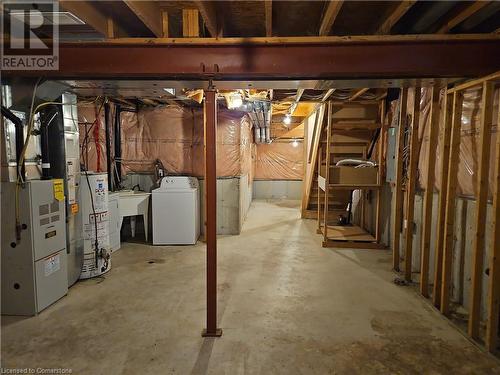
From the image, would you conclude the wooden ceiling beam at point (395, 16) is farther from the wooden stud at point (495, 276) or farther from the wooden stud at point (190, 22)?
the wooden stud at point (190, 22)

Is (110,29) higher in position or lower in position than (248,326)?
higher

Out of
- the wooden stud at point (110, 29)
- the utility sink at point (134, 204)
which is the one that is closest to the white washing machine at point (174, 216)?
the utility sink at point (134, 204)

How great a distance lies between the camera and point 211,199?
7.58ft

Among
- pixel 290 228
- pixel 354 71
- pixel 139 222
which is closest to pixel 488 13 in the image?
pixel 354 71

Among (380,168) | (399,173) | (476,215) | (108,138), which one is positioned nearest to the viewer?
(476,215)

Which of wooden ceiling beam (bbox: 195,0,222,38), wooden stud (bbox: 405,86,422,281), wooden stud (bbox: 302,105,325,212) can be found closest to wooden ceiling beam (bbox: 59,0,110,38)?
wooden ceiling beam (bbox: 195,0,222,38)

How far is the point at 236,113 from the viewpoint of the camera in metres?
5.17

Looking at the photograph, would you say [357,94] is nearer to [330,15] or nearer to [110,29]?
[330,15]

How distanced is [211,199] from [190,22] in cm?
120

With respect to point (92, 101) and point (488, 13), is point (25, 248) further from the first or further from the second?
point (488, 13)

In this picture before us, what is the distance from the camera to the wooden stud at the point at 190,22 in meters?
2.10

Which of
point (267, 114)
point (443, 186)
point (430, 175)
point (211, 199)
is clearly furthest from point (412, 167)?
point (267, 114)

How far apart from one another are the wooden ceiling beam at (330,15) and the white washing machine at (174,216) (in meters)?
3.00

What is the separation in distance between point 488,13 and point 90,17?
8.09 ft
